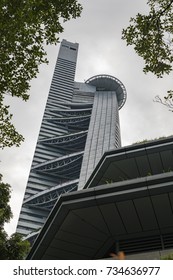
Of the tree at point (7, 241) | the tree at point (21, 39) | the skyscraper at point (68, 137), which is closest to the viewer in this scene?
the tree at point (21, 39)

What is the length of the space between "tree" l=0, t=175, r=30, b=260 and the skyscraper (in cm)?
7467

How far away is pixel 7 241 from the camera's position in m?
15.1

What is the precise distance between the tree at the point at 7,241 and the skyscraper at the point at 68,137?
74671 millimetres

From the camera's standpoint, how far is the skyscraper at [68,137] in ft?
342

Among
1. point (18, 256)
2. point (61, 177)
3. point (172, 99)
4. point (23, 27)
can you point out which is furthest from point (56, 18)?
point (61, 177)

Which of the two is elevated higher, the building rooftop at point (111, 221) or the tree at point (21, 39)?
the tree at point (21, 39)

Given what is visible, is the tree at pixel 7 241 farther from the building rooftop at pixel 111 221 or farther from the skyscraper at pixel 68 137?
the skyscraper at pixel 68 137

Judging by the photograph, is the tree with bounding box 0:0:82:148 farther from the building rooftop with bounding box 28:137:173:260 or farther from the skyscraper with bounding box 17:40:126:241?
the skyscraper with bounding box 17:40:126:241

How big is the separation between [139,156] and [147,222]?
478 cm

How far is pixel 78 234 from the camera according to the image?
13695 millimetres

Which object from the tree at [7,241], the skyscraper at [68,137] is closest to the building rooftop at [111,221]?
the tree at [7,241]

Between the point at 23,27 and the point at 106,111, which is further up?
the point at 106,111

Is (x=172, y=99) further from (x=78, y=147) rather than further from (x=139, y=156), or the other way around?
(x=78, y=147)

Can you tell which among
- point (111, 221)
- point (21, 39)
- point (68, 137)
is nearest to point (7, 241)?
point (111, 221)
